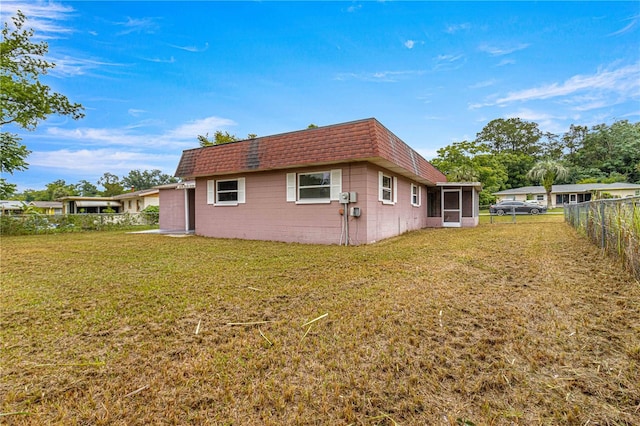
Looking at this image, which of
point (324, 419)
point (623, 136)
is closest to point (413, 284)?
point (324, 419)

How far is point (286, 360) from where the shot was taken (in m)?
2.10

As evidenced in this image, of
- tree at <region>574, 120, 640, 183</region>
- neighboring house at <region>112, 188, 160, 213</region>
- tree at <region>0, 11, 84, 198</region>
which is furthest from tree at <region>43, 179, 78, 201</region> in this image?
tree at <region>574, 120, 640, 183</region>

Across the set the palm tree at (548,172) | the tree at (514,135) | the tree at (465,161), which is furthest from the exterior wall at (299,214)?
the tree at (514,135)

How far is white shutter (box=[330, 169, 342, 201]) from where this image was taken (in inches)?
327

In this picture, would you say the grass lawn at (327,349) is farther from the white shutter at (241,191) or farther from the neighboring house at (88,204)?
the neighboring house at (88,204)

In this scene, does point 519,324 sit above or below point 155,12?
below

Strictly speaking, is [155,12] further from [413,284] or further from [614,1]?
[614,1]

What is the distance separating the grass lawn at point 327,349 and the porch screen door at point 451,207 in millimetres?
10463

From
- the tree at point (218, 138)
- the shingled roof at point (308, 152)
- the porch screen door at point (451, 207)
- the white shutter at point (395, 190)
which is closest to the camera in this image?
the shingled roof at point (308, 152)

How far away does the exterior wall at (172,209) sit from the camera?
A: 13312mm

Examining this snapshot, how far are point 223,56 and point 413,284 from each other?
12251mm

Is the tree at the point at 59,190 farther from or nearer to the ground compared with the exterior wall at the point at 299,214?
farther from the ground

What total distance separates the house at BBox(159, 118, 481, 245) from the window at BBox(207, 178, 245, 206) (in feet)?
0.11

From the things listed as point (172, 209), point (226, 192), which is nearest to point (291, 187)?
point (226, 192)
